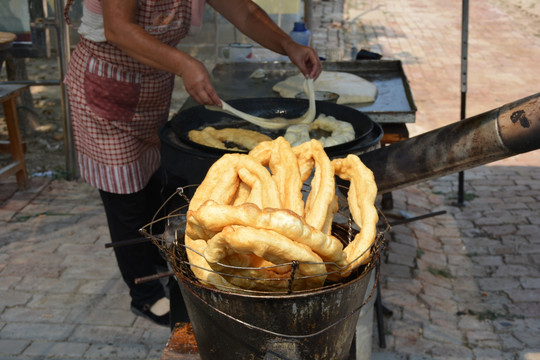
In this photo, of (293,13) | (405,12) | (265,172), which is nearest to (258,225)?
(265,172)

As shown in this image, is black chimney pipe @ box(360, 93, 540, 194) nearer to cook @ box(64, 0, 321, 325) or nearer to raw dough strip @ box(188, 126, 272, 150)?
raw dough strip @ box(188, 126, 272, 150)

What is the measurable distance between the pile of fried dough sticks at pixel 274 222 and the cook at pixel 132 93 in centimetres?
110

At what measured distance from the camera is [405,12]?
16891 mm

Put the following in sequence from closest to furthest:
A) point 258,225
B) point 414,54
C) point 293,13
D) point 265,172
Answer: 1. point 258,225
2. point 265,172
3. point 293,13
4. point 414,54

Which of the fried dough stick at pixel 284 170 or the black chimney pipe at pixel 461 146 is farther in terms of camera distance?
the black chimney pipe at pixel 461 146

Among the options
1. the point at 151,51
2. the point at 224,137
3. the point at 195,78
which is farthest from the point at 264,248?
the point at 224,137

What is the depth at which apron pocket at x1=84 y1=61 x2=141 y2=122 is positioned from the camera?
11.6 feet

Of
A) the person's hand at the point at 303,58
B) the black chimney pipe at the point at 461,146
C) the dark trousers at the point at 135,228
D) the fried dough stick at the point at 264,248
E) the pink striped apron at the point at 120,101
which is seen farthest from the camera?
the dark trousers at the point at 135,228

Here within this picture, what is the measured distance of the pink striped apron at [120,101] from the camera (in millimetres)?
3467

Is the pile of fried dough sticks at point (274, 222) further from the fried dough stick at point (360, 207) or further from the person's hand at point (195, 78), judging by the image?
the person's hand at point (195, 78)

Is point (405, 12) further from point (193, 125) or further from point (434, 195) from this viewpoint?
point (193, 125)

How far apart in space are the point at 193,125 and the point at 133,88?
0.47 meters

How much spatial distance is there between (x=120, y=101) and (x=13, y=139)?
3.18m

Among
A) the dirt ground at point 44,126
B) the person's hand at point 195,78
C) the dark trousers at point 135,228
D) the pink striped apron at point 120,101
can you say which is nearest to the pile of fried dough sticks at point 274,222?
the person's hand at point 195,78
